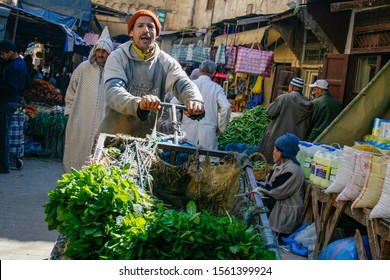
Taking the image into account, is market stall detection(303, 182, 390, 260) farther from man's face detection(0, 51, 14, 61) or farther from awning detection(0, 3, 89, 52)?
awning detection(0, 3, 89, 52)

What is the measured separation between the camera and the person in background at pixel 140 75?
4793mm

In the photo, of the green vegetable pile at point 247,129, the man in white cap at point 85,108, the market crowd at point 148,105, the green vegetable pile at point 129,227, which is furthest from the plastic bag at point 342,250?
the green vegetable pile at point 247,129

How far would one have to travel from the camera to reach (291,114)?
8.77 m

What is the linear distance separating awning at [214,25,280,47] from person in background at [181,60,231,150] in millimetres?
5487

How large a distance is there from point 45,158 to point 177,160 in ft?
20.9

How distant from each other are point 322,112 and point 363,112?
1.93 meters

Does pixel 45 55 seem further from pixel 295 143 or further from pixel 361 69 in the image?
pixel 295 143

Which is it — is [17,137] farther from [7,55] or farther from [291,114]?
[291,114]

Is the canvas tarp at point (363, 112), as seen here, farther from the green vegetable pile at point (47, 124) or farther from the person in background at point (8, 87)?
the green vegetable pile at point (47, 124)

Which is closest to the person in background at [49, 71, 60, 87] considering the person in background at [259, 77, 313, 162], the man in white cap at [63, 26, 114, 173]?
the person in background at [259, 77, 313, 162]

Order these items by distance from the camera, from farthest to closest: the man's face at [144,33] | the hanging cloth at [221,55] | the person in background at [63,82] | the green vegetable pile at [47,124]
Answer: the person in background at [63,82] < the hanging cloth at [221,55] < the green vegetable pile at [47,124] < the man's face at [144,33]

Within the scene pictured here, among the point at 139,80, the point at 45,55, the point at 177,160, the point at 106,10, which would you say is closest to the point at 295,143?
the point at 177,160

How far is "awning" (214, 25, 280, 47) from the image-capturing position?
563 inches

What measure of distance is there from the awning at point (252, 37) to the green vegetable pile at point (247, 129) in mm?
3625
